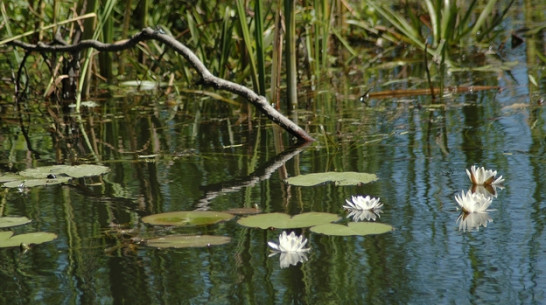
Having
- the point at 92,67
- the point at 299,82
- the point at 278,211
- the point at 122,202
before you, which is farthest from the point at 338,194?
the point at 92,67

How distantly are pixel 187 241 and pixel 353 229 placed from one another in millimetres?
317

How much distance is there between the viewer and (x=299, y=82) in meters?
3.90

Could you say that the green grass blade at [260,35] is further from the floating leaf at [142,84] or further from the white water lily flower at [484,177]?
the white water lily flower at [484,177]

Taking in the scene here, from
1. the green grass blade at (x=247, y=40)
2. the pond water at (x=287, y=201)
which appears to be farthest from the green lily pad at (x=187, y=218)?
the green grass blade at (x=247, y=40)

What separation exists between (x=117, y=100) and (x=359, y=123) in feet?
4.44

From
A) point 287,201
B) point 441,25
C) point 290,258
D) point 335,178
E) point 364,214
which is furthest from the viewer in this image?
point 441,25

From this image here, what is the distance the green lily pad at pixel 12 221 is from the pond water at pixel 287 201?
3cm

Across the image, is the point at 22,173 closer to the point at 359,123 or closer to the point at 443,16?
the point at 359,123

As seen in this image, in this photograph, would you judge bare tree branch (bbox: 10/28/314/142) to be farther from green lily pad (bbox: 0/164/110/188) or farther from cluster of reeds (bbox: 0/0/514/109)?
green lily pad (bbox: 0/164/110/188)

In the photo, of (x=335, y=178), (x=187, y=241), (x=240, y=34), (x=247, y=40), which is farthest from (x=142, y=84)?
(x=187, y=241)

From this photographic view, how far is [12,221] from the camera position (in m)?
1.75

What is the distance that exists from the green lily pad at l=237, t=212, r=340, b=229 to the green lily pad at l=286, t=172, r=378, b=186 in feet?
0.95

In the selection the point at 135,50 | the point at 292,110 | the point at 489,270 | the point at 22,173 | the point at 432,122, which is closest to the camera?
the point at 489,270

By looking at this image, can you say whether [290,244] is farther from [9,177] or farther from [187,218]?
[9,177]
